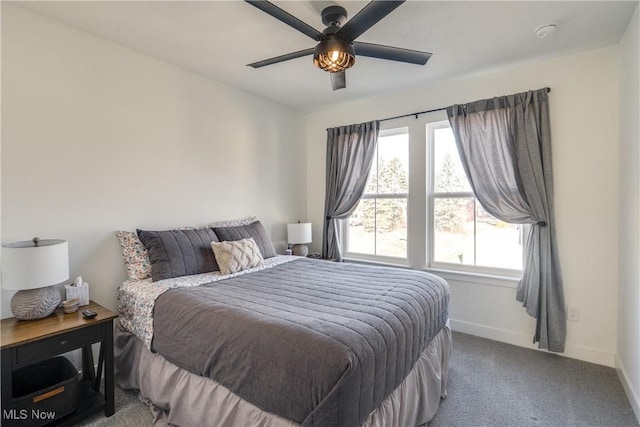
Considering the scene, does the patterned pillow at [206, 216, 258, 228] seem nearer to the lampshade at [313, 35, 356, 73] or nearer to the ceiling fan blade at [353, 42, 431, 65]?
the lampshade at [313, 35, 356, 73]

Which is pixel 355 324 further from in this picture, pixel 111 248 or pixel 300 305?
pixel 111 248

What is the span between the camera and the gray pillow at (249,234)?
288 centimetres

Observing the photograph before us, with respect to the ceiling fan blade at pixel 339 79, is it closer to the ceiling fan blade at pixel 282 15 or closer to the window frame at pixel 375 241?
the ceiling fan blade at pixel 282 15

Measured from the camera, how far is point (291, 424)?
1.23m

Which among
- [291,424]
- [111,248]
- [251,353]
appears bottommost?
[291,424]

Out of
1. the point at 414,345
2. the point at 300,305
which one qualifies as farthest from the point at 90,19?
the point at 414,345

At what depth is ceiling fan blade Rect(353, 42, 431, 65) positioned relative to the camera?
6.25 feet

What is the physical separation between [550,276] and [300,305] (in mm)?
2308

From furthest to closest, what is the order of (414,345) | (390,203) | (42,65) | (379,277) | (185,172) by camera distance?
(390,203) → (185,172) → (379,277) → (42,65) → (414,345)

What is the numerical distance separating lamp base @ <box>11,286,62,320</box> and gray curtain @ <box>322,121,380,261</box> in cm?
280

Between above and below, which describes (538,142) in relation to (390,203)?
above

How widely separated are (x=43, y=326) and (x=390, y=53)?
2.70 metres

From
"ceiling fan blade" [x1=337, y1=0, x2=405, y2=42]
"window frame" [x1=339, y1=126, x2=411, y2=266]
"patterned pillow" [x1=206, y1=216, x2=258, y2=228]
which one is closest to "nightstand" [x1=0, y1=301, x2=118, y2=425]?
"patterned pillow" [x1=206, y1=216, x2=258, y2=228]

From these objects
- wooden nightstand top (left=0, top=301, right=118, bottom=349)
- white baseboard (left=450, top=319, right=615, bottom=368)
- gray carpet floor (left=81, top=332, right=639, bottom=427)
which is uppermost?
wooden nightstand top (left=0, top=301, right=118, bottom=349)
